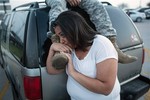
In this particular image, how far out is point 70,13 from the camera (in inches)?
66.6

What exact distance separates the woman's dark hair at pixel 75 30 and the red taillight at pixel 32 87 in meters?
0.70

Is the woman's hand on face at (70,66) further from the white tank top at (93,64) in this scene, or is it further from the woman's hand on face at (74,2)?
the woman's hand on face at (74,2)

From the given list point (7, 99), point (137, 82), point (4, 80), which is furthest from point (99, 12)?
point (4, 80)

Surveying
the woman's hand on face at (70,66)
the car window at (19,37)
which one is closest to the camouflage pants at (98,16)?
the car window at (19,37)

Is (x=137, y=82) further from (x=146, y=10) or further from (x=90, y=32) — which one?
(x=146, y=10)

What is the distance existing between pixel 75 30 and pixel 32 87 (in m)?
0.87

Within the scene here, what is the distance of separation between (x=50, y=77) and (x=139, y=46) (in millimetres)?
1526

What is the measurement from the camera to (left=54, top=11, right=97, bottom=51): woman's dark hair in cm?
163

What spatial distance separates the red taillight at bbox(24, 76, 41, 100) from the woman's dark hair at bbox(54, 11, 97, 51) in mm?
695

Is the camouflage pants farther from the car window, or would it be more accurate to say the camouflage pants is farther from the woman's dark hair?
the woman's dark hair

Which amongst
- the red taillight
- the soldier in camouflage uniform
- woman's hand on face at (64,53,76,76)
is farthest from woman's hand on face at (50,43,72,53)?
the soldier in camouflage uniform

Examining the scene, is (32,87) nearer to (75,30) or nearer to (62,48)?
(62,48)

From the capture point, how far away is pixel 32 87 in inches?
86.0

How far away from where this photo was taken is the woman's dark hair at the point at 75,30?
1.63 meters
